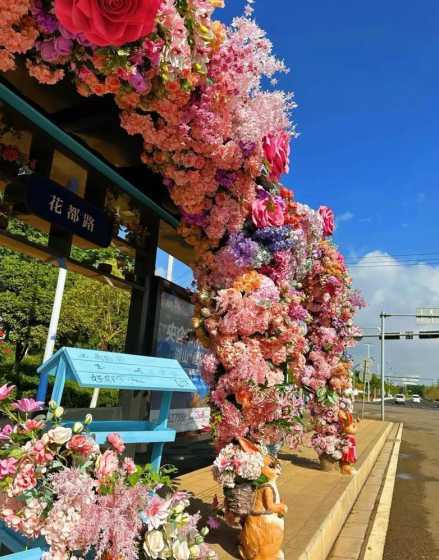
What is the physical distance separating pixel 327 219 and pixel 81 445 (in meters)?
4.45

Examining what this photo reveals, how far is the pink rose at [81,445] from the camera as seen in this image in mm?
2008

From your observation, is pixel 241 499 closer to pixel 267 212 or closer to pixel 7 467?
pixel 7 467

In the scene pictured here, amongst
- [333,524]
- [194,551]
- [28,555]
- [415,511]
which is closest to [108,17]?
[28,555]

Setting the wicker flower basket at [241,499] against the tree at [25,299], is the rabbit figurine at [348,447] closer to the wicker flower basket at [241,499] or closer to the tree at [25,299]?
the wicker flower basket at [241,499]

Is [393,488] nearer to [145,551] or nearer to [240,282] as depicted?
[240,282]

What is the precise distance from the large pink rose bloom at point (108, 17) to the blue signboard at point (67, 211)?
2297mm

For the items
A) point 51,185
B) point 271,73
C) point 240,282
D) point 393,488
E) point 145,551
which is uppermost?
point 271,73

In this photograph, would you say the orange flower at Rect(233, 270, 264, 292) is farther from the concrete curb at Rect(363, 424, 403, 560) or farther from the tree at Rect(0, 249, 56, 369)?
the tree at Rect(0, 249, 56, 369)

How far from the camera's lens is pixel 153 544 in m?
2.03

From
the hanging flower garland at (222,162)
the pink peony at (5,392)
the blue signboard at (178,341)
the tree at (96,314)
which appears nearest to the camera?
the pink peony at (5,392)

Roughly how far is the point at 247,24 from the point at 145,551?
301 cm

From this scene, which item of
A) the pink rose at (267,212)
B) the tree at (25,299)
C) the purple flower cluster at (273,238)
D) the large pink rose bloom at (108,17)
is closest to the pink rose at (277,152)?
the pink rose at (267,212)

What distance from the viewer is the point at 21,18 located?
7.37ft

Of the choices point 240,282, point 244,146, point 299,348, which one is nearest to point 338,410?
point 299,348
